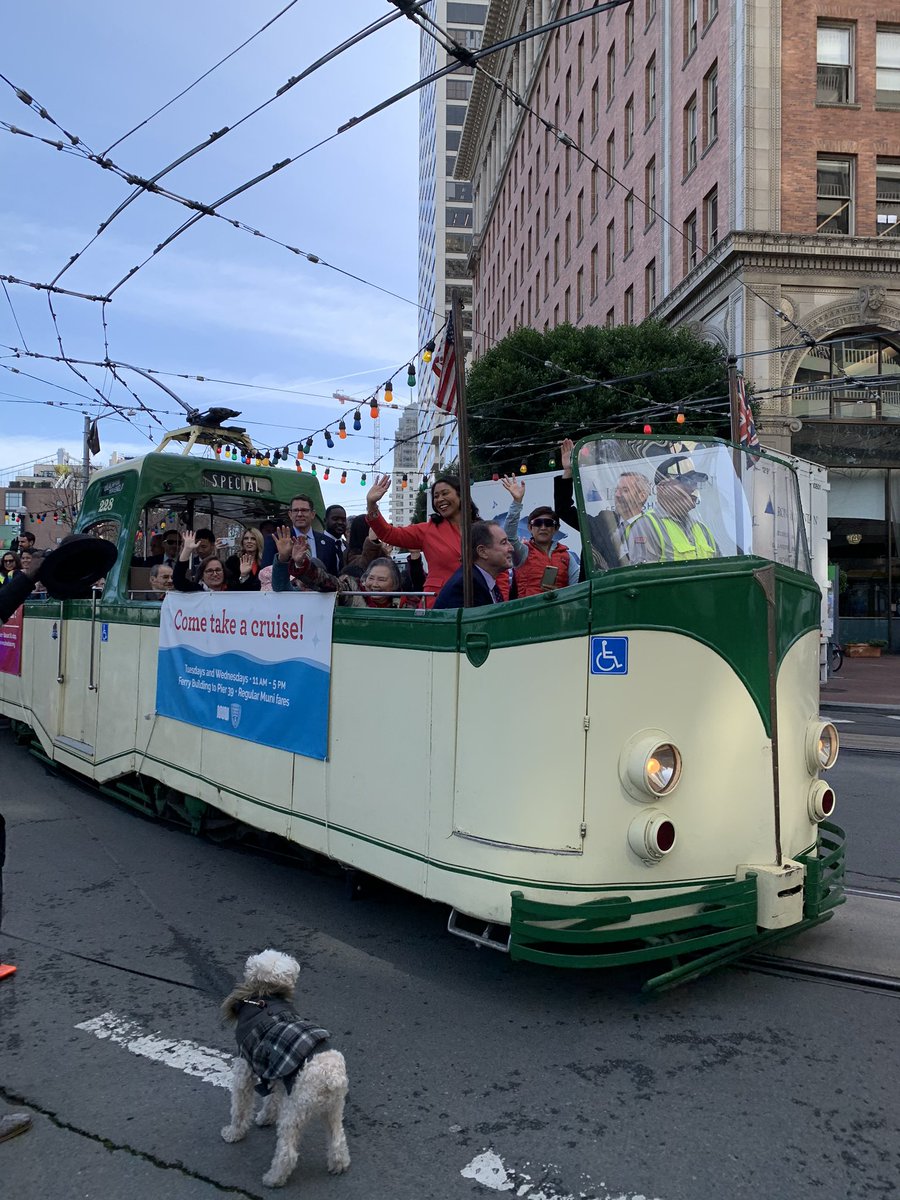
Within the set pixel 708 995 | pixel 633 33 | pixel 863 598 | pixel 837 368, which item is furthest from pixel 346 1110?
pixel 633 33

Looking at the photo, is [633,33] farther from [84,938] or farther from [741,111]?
[84,938]

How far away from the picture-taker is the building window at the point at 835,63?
25.7 meters

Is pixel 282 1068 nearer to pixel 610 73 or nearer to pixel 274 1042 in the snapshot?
pixel 274 1042

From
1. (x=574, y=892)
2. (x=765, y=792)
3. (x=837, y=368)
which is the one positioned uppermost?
(x=837, y=368)

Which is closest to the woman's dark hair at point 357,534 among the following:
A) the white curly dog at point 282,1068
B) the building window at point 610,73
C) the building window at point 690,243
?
the white curly dog at point 282,1068

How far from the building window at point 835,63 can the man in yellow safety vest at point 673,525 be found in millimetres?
26428

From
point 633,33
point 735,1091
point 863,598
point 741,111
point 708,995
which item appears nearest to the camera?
point 735,1091

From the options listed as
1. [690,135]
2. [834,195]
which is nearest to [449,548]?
[834,195]

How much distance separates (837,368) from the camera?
25875 millimetres

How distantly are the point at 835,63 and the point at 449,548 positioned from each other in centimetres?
2681

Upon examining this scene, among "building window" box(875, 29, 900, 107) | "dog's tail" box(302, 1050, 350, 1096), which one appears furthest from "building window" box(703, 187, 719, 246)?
"dog's tail" box(302, 1050, 350, 1096)

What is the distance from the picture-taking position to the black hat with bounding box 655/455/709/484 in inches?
171

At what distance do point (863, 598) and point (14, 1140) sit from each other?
2893 centimetres

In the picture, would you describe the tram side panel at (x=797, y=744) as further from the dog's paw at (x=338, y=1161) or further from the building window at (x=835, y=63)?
the building window at (x=835, y=63)
